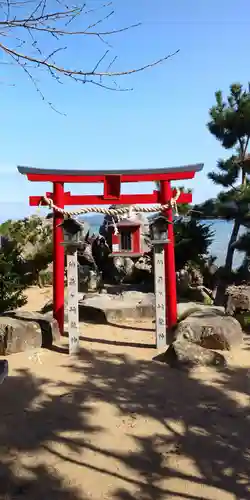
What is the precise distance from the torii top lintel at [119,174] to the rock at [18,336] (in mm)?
2254

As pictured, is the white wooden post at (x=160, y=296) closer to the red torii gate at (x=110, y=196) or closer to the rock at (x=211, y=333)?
the rock at (x=211, y=333)

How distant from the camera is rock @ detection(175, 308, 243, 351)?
6113mm

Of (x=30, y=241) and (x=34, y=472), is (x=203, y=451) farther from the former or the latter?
(x=30, y=241)

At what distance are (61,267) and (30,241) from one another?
716 cm

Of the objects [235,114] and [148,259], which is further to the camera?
[148,259]

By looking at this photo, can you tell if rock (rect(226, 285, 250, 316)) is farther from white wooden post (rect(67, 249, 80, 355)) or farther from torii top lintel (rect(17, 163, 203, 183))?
white wooden post (rect(67, 249, 80, 355))

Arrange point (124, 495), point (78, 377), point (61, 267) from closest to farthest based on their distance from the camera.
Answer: point (124, 495)
point (78, 377)
point (61, 267)

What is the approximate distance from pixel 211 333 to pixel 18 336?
2777 mm

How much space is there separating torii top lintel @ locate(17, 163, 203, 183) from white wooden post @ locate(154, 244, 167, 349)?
1.28 m

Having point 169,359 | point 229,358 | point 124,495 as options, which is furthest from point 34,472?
point 229,358

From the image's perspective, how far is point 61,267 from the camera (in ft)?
22.3

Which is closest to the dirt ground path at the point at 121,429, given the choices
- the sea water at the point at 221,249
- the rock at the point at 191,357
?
the rock at the point at 191,357

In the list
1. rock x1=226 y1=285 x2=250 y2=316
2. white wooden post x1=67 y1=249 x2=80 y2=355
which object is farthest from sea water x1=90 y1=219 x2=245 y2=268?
white wooden post x1=67 y1=249 x2=80 y2=355

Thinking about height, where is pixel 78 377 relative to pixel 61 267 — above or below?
below
